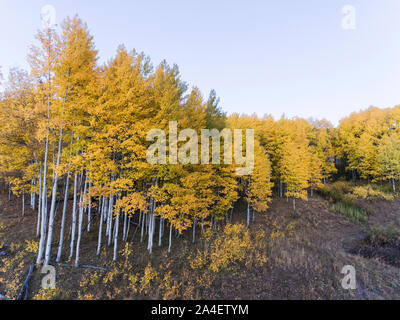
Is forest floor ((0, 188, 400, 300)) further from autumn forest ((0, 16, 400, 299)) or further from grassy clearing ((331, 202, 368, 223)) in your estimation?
grassy clearing ((331, 202, 368, 223))

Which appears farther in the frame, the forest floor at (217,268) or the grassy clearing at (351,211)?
the grassy clearing at (351,211)

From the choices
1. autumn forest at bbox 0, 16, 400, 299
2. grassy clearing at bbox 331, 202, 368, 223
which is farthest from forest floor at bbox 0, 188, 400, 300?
grassy clearing at bbox 331, 202, 368, 223

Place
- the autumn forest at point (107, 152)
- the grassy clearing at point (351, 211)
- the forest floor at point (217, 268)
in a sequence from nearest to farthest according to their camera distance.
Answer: the forest floor at point (217, 268) < the autumn forest at point (107, 152) < the grassy clearing at point (351, 211)

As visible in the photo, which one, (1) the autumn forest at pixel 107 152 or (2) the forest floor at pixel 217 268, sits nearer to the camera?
(2) the forest floor at pixel 217 268

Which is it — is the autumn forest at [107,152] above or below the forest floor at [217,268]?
above

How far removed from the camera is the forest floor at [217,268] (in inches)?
280

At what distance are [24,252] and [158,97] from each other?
11803 millimetres

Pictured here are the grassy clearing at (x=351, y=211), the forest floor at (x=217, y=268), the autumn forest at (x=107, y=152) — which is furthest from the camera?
the grassy clearing at (x=351, y=211)

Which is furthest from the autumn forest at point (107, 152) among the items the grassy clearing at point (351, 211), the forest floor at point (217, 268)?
the grassy clearing at point (351, 211)

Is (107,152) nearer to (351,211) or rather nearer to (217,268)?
(217,268)

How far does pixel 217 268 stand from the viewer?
28.9 ft

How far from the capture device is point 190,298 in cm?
684

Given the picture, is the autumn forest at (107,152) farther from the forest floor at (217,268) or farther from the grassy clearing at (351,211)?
the grassy clearing at (351,211)

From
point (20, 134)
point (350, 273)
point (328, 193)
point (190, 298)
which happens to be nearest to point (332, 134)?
point (328, 193)
